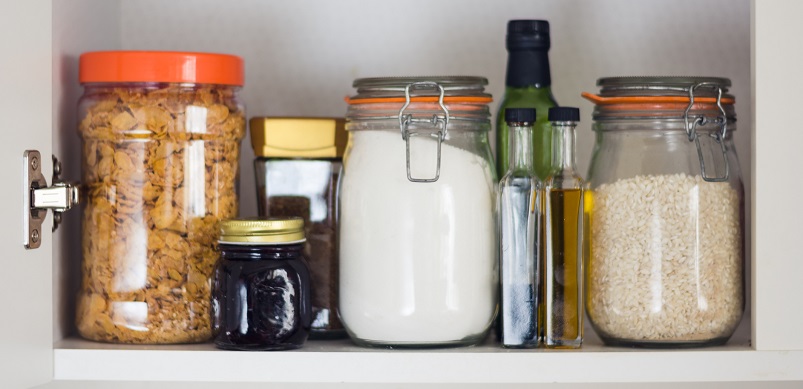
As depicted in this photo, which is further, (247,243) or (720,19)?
(720,19)

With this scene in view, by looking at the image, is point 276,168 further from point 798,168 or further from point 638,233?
point 798,168

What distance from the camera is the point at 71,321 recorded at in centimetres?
79

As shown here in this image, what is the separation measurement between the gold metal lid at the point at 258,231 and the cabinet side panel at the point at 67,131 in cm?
15

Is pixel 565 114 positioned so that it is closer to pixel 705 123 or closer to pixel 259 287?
pixel 705 123

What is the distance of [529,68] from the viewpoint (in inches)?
31.1

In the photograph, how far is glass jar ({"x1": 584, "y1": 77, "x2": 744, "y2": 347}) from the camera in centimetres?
72

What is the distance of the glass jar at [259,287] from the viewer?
709 mm

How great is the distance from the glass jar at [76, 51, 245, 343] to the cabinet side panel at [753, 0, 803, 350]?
1.40 feet

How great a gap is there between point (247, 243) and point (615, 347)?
305 mm

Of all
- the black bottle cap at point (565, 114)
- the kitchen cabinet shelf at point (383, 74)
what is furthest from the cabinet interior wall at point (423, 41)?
the black bottle cap at point (565, 114)

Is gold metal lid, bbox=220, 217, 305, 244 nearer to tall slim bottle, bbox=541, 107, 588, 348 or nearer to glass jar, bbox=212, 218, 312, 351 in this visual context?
glass jar, bbox=212, 218, 312, 351
